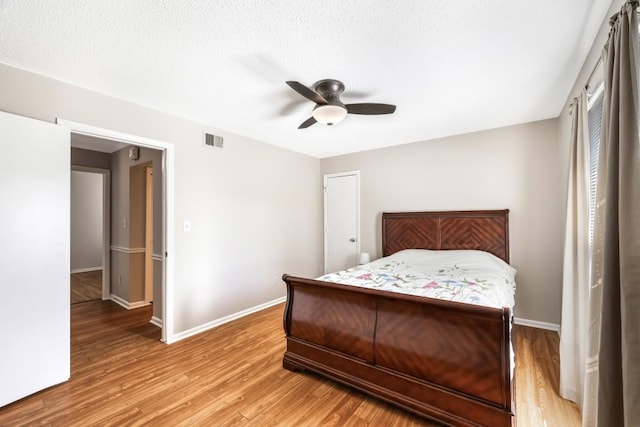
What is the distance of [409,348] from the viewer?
5.98 ft

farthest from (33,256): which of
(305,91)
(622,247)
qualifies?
(622,247)

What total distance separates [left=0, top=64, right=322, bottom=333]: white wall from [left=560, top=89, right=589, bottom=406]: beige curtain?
3.32m

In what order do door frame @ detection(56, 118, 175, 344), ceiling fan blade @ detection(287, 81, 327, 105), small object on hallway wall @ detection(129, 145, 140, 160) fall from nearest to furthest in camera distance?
ceiling fan blade @ detection(287, 81, 327, 105) → door frame @ detection(56, 118, 175, 344) → small object on hallway wall @ detection(129, 145, 140, 160)

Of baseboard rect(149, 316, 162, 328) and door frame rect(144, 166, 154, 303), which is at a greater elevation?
door frame rect(144, 166, 154, 303)

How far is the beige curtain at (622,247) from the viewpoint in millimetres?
939

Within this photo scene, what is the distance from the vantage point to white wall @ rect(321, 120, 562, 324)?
315cm

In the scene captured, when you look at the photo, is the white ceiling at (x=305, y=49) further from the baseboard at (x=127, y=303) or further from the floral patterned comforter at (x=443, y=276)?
the baseboard at (x=127, y=303)

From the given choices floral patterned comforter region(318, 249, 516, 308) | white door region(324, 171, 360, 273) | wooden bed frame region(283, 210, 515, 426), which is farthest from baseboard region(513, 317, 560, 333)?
white door region(324, 171, 360, 273)

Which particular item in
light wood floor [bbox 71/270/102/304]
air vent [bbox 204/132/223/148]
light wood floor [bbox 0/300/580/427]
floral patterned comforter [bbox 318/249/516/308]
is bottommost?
light wood floor [bbox 71/270/102/304]

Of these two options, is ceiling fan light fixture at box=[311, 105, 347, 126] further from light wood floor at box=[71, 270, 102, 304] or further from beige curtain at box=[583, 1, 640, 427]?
light wood floor at box=[71, 270, 102, 304]

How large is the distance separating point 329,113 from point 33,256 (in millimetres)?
2477

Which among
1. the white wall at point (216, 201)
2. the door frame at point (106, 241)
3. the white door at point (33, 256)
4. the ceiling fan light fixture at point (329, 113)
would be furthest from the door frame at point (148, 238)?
the ceiling fan light fixture at point (329, 113)

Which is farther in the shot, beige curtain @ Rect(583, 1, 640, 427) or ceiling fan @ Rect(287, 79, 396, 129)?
ceiling fan @ Rect(287, 79, 396, 129)

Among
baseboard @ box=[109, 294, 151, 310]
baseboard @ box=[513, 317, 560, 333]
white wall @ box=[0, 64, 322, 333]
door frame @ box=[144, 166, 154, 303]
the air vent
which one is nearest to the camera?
white wall @ box=[0, 64, 322, 333]
